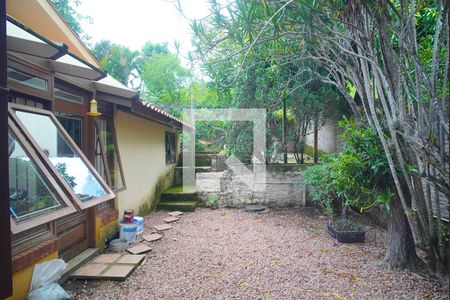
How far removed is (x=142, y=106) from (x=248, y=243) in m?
3.32

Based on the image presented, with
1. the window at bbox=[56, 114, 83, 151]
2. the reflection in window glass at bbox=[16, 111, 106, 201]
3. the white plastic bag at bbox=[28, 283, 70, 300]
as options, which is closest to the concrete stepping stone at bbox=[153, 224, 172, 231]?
the window at bbox=[56, 114, 83, 151]

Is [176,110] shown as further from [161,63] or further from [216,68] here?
[216,68]

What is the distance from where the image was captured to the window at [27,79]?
2.84 meters

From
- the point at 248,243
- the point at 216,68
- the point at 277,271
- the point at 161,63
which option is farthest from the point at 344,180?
the point at 161,63

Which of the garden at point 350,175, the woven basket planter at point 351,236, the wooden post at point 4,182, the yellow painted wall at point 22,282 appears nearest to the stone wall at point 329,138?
the garden at point 350,175

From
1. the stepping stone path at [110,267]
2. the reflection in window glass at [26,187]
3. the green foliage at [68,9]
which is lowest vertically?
the stepping stone path at [110,267]

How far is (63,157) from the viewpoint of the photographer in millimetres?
3365

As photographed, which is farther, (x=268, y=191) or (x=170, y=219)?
(x=268, y=191)

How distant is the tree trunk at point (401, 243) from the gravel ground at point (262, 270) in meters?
0.17

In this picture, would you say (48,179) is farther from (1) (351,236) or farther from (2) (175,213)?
(2) (175,213)

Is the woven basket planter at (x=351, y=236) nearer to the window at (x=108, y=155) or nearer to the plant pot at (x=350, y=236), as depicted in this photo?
the plant pot at (x=350, y=236)

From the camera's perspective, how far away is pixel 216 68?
4531 mm

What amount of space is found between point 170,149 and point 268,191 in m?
4.46

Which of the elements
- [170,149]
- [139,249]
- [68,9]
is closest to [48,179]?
[139,249]
